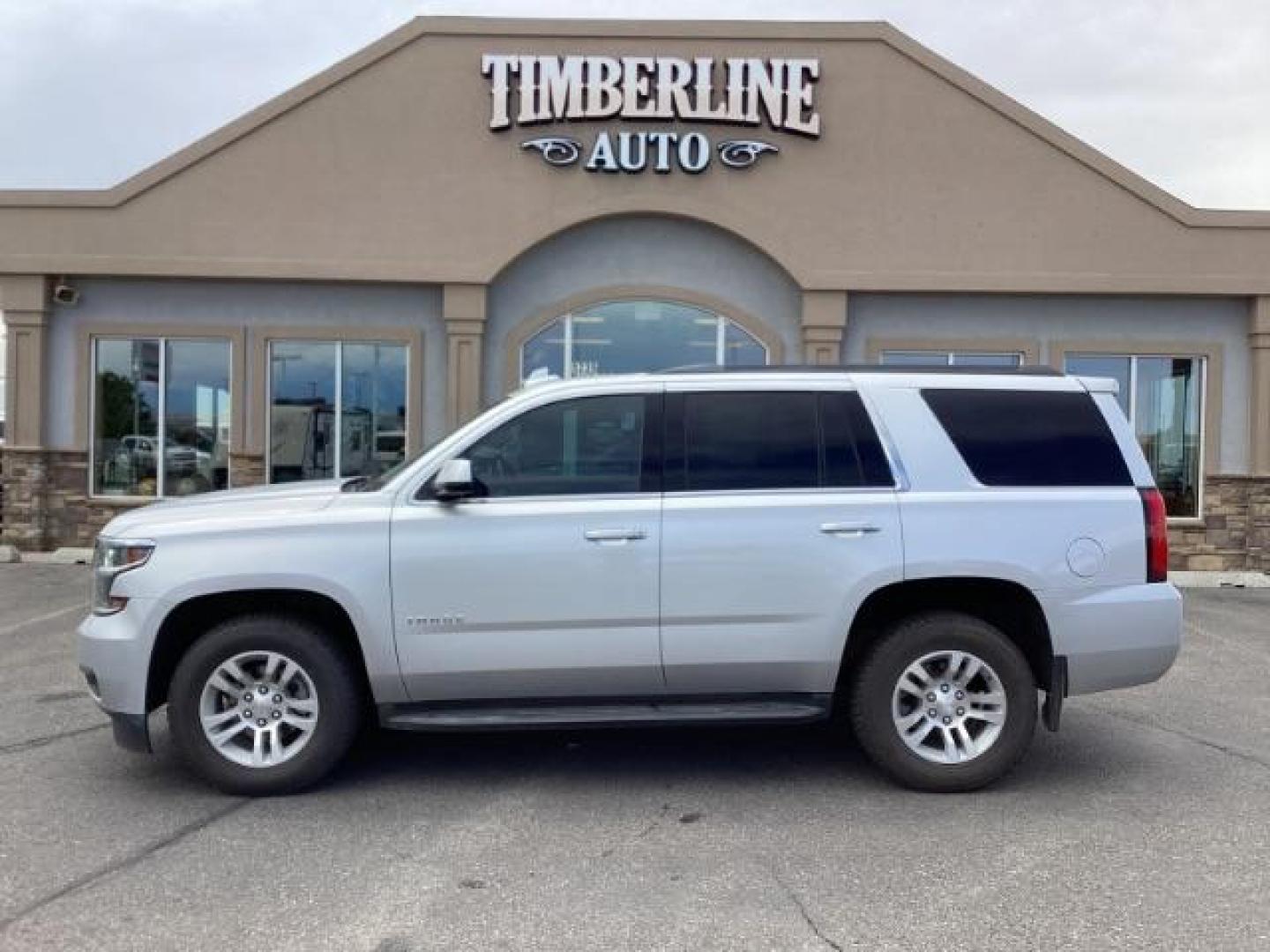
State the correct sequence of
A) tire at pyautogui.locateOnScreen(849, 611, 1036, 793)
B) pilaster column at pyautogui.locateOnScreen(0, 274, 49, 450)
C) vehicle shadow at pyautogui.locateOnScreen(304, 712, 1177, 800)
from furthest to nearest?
pilaster column at pyautogui.locateOnScreen(0, 274, 49, 450), vehicle shadow at pyautogui.locateOnScreen(304, 712, 1177, 800), tire at pyautogui.locateOnScreen(849, 611, 1036, 793)

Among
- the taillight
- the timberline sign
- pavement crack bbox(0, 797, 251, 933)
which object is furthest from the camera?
the timberline sign

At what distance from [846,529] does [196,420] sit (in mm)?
10269

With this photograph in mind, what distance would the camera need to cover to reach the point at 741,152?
1256 centimetres

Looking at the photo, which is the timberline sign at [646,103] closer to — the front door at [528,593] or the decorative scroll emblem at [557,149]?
the decorative scroll emblem at [557,149]

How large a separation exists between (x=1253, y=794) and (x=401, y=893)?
4057 mm

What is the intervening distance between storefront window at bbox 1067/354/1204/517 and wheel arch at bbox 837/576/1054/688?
27.9ft

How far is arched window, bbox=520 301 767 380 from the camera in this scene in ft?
42.5

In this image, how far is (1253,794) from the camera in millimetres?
5227

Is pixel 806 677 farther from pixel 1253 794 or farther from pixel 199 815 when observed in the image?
pixel 199 815

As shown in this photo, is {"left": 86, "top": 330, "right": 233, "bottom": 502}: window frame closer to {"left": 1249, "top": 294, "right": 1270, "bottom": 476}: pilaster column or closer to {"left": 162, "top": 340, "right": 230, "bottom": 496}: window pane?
{"left": 162, "top": 340, "right": 230, "bottom": 496}: window pane

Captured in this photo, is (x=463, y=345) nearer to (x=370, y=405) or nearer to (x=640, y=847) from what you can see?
(x=370, y=405)

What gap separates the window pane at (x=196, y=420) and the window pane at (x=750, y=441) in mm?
9400

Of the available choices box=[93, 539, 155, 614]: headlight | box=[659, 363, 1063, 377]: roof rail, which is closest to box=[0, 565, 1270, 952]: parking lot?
box=[93, 539, 155, 614]: headlight

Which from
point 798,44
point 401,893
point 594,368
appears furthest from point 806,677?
point 798,44
